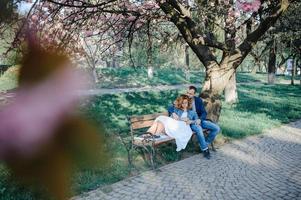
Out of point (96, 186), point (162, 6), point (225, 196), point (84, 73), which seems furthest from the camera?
point (84, 73)

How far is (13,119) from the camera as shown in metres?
13.4

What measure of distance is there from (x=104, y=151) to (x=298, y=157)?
4.33 metres

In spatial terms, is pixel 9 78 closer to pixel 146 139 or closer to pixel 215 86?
pixel 215 86

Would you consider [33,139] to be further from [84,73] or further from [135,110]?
[84,73]

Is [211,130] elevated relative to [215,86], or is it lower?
lower

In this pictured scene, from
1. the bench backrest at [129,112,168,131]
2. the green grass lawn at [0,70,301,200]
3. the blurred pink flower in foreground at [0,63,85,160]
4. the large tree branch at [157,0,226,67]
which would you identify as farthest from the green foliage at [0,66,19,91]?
the bench backrest at [129,112,168,131]

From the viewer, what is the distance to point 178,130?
859 cm

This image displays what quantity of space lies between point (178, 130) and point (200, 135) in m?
0.52

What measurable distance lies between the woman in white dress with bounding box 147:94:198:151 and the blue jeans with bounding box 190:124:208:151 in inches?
4.5

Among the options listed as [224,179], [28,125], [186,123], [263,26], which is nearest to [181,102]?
[186,123]

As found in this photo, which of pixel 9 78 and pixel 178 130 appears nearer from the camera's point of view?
pixel 178 130

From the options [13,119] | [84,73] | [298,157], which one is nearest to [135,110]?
[13,119]

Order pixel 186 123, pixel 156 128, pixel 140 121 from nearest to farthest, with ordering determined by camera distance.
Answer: pixel 140 121, pixel 156 128, pixel 186 123

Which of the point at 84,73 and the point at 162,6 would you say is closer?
the point at 162,6
